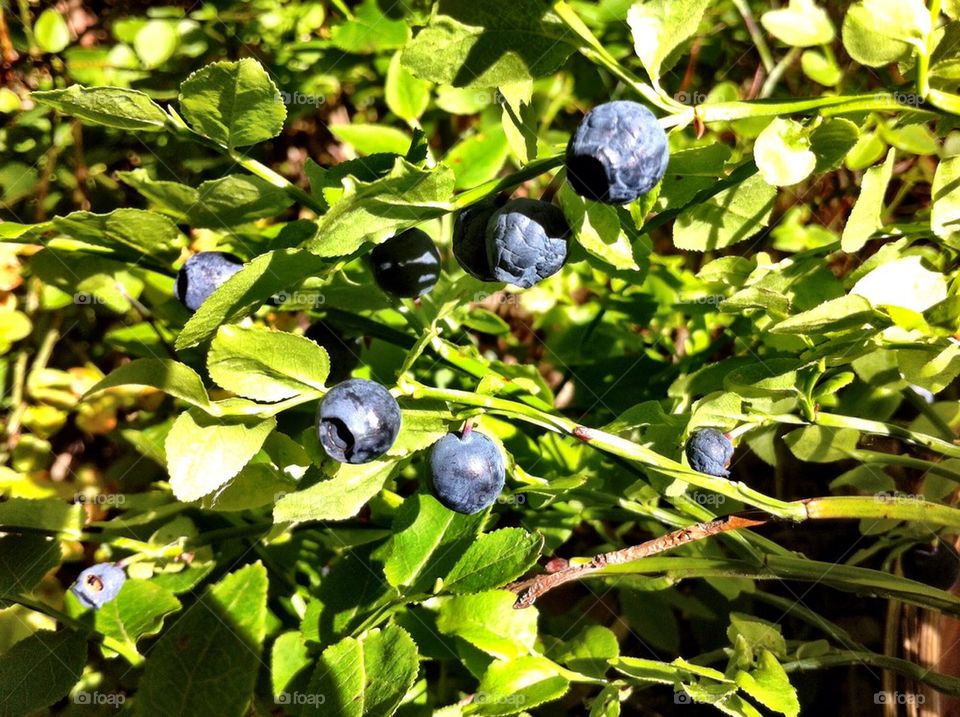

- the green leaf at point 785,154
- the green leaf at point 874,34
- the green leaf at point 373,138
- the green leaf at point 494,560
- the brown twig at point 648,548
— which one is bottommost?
the green leaf at point 494,560

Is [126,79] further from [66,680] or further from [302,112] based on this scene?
[66,680]

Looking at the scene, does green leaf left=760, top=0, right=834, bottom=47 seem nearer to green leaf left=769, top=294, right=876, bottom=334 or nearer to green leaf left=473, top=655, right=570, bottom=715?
green leaf left=769, top=294, right=876, bottom=334

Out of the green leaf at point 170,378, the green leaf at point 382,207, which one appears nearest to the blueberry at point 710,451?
the green leaf at point 382,207

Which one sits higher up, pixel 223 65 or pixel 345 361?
pixel 223 65

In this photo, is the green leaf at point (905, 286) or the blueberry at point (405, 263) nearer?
the green leaf at point (905, 286)

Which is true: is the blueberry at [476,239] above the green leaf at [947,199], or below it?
below

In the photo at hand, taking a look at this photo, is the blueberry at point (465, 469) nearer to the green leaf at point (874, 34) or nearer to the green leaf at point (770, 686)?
the green leaf at point (770, 686)

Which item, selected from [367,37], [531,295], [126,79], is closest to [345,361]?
[531,295]
